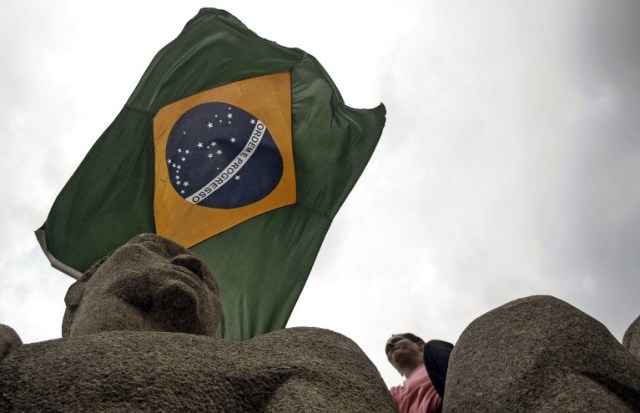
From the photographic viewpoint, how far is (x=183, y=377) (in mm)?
4582

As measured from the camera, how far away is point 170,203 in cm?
1595

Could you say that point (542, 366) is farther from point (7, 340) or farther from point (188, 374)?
point (7, 340)

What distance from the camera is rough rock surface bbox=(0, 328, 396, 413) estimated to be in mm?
4352

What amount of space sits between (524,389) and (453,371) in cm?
57

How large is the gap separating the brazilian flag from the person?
7.15 m

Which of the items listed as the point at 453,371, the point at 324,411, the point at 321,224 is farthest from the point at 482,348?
the point at 321,224

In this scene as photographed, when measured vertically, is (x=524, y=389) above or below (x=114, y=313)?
below

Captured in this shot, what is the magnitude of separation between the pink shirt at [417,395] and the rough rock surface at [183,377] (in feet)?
4.10

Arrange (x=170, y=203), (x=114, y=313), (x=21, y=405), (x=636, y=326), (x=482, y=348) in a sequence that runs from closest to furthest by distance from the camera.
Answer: (x=21, y=405) < (x=482, y=348) < (x=636, y=326) < (x=114, y=313) < (x=170, y=203)

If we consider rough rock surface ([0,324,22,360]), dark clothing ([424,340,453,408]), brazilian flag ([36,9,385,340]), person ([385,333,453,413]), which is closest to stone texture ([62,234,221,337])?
rough rock surface ([0,324,22,360])

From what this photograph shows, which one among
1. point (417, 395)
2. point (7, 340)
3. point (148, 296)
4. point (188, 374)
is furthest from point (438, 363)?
point (7, 340)

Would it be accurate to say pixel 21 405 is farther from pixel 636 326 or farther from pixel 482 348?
pixel 636 326

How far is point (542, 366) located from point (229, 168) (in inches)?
483

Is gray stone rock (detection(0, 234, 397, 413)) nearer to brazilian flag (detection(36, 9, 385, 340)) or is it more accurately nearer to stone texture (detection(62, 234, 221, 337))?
stone texture (detection(62, 234, 221, 337))
